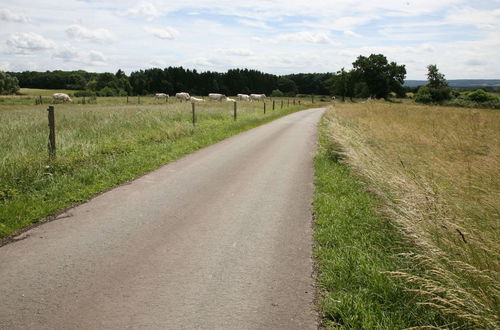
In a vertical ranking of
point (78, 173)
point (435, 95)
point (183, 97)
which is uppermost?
point (435, 95)

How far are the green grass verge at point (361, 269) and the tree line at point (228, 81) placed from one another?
78587 millimetres

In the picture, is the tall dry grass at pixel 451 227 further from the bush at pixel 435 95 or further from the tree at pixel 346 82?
the tree at pixel 346 82

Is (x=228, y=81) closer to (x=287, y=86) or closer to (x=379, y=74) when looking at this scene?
(x=287, y=86)

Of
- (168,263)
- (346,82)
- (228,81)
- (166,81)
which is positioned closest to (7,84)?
(166,81)

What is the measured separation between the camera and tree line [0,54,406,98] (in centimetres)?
8469

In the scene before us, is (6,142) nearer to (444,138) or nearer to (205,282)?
(205,282)

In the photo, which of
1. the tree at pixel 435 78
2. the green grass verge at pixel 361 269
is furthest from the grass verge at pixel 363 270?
the tree at pixel 435 78

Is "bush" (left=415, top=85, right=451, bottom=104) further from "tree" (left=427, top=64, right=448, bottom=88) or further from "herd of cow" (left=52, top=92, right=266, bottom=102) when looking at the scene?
"herd of cow" (left=52, top=92, right=266, bottom=102)

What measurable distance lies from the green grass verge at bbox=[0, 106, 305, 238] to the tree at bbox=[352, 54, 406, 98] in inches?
3034

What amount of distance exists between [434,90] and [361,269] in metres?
70.1

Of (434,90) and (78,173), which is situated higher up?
(434,90)

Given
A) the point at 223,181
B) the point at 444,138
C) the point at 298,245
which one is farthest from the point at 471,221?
the point at 444,138

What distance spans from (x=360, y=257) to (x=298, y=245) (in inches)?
40.4

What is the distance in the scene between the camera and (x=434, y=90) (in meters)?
65.0
